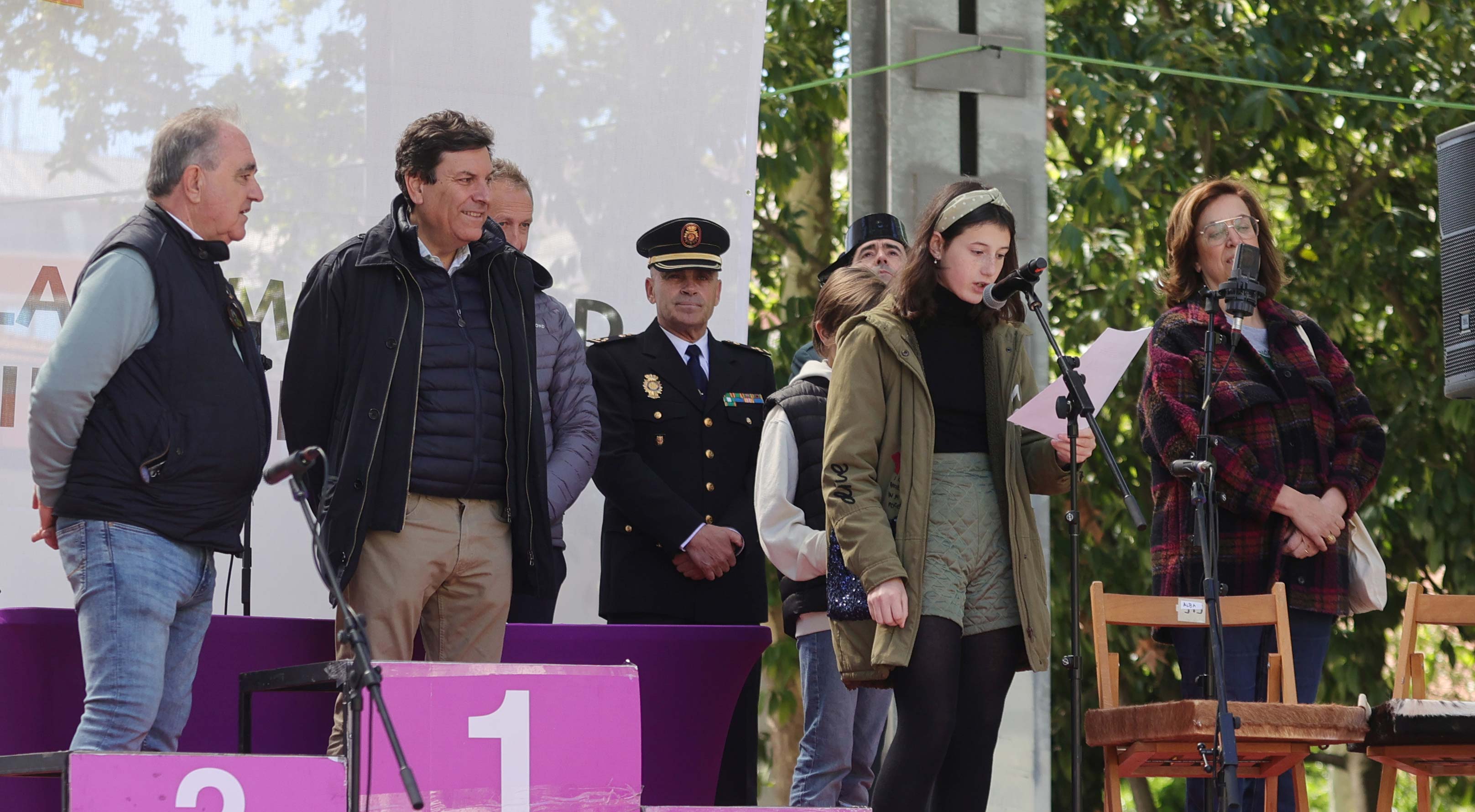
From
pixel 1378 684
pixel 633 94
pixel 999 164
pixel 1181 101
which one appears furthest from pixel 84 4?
pixel 1378 684

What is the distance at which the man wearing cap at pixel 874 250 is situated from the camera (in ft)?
17.8

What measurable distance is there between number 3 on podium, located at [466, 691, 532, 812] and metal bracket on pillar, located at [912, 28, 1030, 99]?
3608 mm

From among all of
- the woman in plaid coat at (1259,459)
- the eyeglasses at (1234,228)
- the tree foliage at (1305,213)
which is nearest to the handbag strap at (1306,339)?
the woman in plaid coat at (1259,459)

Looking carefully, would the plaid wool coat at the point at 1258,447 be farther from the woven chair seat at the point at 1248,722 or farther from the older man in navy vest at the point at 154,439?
the older man in navy vest at the point at 154,439

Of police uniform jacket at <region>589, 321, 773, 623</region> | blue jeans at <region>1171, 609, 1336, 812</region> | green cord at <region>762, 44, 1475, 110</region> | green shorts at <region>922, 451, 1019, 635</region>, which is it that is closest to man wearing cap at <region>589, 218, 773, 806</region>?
police uniform jacket at <region>589, 321, 773, 623</region>

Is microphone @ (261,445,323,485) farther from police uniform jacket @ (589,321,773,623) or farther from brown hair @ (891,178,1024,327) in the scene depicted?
police uniform jacket @ (589,321,773,623)

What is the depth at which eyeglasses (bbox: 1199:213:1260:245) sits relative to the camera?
4.79 m

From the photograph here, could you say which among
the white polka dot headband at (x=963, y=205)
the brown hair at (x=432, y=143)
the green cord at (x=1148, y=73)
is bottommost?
the white polka dot headband at (x=963, y=205)

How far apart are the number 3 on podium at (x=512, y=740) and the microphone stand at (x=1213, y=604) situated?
60.4 inches

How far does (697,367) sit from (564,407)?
611mm

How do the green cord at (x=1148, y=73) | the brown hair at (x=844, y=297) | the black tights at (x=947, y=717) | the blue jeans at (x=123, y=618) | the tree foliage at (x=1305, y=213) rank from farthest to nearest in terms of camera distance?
the tree foliage at (x=1305, y=213)
the green cord at (x=1148, y=73)
the brown hair at (x=844, y=297)
the black tights at (x=947, y=717)
the blue jeans at (x=123, y=618)

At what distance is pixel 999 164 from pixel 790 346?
3023 millimetres

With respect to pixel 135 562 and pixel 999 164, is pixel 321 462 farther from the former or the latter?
pixel 999 164

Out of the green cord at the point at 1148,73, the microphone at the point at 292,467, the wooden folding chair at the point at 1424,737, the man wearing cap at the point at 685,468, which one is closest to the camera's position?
the microphone at the point at 292,467
